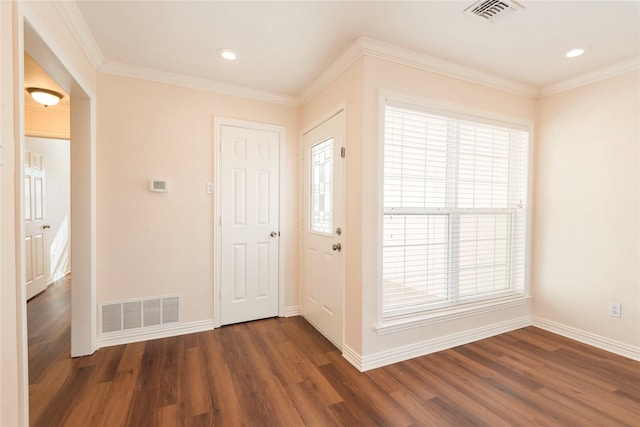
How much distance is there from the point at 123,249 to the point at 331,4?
2.60m

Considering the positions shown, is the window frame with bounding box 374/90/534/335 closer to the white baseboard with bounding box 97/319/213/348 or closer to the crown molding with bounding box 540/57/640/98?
the crown molding with bounding box 540/57/640/98

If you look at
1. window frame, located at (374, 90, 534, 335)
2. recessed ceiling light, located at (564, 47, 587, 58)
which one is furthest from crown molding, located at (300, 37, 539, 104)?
recessed ceiling light, located at (564, 47, 587, 58)

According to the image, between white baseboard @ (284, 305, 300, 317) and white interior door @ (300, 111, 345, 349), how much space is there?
0.08 metres

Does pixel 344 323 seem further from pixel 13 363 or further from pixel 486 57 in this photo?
pixel 486 57

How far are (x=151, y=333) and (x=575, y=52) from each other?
14.5 ft

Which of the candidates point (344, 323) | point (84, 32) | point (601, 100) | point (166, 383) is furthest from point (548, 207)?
point (84, 32)

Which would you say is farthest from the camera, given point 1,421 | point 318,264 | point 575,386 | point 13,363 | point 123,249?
point 318,264

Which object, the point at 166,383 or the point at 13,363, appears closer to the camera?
the point at 13,363

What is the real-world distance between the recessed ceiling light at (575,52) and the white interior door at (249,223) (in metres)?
2.69

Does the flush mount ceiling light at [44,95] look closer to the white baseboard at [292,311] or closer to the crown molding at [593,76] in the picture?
the white baseboard at [292,311]

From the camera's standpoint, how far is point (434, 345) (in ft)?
8.31

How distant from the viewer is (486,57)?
2.45m

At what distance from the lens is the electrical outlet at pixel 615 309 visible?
2.54 meters

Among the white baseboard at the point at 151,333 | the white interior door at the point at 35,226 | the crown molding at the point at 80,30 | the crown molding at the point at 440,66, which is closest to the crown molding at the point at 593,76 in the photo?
the crown molding at the point at 440,66
